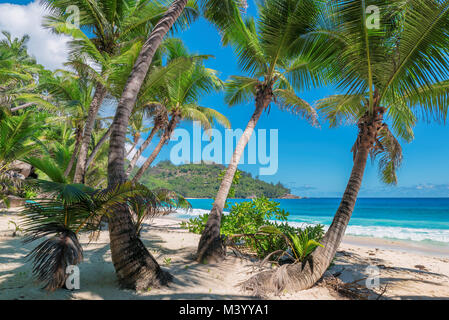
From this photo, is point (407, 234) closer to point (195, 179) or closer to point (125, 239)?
point (125, 239)

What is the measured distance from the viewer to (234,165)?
236 inches

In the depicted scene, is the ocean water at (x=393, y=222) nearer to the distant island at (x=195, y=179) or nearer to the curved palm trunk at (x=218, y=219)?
the curved palm trunk at (x=218, y=219)

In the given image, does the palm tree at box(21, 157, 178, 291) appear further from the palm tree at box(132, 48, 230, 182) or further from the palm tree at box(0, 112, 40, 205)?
the palm tree at box(132, 48, 230, 182)

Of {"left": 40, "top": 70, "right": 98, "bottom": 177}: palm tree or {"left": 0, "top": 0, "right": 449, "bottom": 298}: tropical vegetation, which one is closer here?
{"left": 0, "top": 0, "right": 449, "bottom": 298}: tropical vegetation

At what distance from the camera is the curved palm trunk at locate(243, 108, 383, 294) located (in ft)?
12.6

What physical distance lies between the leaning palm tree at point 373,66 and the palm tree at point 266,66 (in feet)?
2.98

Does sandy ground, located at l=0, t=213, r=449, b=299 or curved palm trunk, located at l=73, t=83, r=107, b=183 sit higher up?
curved palm trunk, located at l=73, t=83, r=107, b=183

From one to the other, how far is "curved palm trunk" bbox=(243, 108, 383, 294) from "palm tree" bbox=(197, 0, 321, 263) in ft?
5.39

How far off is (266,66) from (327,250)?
5.16 meters

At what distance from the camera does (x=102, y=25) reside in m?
7.91

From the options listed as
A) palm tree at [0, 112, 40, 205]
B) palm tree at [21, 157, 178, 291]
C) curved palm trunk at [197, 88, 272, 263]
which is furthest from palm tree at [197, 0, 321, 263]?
palm tree at [0, 112, 40, 205]
